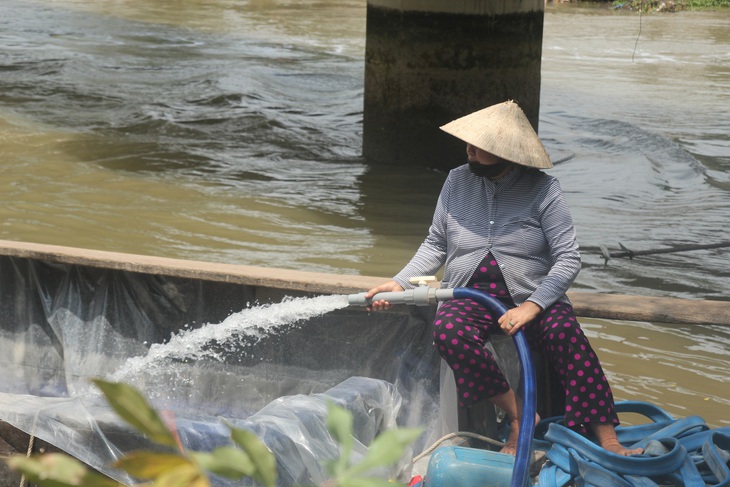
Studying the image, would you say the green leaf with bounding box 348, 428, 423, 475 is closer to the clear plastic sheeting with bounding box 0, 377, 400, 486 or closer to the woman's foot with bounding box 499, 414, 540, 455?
the clear plastic sheeting with bounding box 0, 377, 400, 486

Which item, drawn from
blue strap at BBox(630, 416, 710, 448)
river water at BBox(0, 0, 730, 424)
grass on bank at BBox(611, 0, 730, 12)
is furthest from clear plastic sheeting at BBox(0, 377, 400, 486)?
grass on bank at BBox(611, 0, 730, 12)

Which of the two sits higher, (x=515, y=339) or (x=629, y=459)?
(x=515, y=339)

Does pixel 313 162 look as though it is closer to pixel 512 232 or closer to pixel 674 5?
pixel 512 232

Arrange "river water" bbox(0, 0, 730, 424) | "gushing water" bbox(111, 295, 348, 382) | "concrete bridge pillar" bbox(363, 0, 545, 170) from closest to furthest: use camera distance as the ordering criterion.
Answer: "gushing water" bbox(111, 295, 348, 382) < "river water" bbox(0, 0, 730, 424) < "concrete bridge pillar" bbox(363, 0, 545, 170)

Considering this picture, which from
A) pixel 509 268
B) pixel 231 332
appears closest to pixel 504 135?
pixel 509 268

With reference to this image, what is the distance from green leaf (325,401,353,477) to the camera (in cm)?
73

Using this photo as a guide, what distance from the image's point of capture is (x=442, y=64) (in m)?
8.43

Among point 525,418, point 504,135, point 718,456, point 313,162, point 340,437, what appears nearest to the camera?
point 340,437

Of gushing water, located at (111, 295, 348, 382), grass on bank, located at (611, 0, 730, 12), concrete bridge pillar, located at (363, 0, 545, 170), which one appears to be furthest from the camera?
grass on bank, located at (611, 0, 730, 12)

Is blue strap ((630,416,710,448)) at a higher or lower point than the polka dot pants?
lower

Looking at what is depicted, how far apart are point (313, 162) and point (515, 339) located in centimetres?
657

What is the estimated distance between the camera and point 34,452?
9.66 ft

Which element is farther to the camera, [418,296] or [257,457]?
[418,296]

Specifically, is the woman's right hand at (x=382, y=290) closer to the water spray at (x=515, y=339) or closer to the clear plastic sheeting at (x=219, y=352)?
the water spray at (x=515, y=339)
